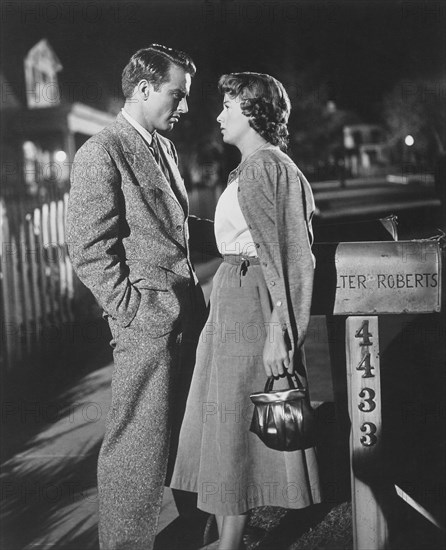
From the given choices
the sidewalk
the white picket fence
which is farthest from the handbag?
the white picket fence

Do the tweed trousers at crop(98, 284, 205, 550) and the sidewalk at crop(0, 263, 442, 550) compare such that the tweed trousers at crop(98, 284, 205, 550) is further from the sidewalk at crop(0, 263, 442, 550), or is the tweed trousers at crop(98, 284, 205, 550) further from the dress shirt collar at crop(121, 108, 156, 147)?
the dress shirt collar at crop(121, 108, 156, 147)

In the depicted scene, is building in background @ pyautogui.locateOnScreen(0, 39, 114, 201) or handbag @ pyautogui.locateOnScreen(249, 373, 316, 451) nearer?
handbag @ pyautogui.locateOnScreen(249, 373, 316, 451)

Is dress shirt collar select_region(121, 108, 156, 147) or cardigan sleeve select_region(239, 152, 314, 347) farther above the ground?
dress shirt collar select_region(121, 108, 156, 147)

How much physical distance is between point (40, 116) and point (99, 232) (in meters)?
7.90

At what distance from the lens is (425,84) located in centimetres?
771

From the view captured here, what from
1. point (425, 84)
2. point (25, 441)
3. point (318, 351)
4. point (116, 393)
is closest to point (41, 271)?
point (25, 441)

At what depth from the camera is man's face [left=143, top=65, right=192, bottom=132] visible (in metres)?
2.64

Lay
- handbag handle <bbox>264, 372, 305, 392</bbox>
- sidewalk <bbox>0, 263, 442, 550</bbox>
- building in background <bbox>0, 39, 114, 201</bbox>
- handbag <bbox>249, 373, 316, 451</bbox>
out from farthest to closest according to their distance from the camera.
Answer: building in background <bbox>0, 39, 114, 201</bbox>, sidewalk <bbox>0, 263, 442, 550</bbox>, handbag handle <bbox>264, 372, 305, 392</bbox>, handbag <bbox>249, 373, 316, 451</bbox>

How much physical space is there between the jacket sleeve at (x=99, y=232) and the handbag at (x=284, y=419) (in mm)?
624

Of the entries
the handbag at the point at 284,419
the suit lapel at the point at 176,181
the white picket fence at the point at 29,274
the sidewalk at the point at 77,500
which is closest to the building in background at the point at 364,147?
the white picket fence at the point at 29,274

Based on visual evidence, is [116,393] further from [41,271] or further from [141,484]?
[41,271]

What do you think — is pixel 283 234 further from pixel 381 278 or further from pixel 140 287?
pixel 140 287

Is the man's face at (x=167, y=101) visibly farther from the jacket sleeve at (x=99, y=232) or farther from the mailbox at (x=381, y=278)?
the mailbox at (x=381, y=278)

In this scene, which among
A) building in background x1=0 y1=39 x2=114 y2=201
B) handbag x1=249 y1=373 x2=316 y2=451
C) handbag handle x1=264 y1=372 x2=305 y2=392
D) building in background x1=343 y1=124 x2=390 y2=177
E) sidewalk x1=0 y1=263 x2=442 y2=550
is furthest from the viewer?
building in background x1=343 y1=124 x2=390 y2=177
